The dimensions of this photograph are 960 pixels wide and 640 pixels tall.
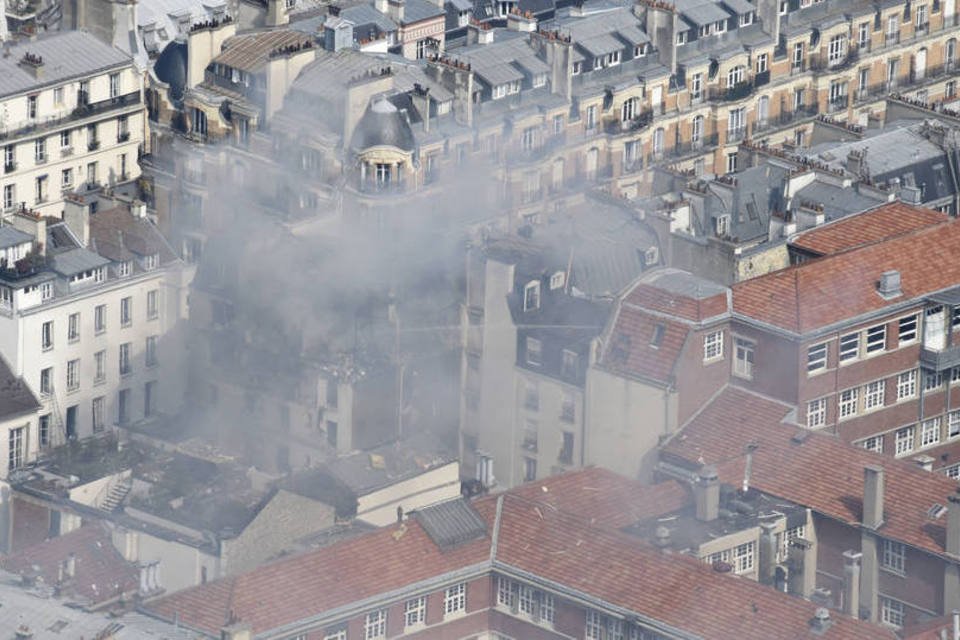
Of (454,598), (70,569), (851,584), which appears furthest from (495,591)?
(70,569)

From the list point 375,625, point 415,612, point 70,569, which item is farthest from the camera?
point 70,569

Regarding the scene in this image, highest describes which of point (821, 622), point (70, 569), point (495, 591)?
point (821, 622)

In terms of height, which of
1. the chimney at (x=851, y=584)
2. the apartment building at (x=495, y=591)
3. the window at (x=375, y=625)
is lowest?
the chimney at (x=851, y=584)

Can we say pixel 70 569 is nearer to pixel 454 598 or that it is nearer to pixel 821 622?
pixel 454 598

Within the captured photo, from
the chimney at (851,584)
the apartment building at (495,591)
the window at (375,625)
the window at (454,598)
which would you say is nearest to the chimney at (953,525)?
the chimney at (851,584)

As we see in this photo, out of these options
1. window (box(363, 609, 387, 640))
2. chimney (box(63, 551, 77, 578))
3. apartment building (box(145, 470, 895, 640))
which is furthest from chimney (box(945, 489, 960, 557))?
chimney (box(63, 551, 77, 578))

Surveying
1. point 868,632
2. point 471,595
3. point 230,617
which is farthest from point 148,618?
point 868,632

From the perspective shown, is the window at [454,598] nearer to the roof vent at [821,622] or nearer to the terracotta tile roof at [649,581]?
the terracotta tile roof at [649,581]
